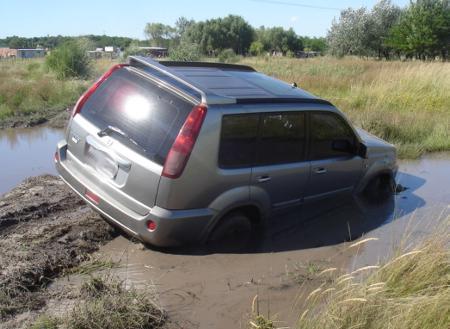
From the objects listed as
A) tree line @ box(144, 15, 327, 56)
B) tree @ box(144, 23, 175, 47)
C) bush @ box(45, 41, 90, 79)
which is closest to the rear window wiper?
bush @ box(45, 41, 90, 79)

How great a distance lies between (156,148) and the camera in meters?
4.72

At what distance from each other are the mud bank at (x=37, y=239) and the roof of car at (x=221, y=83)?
5.96 feet

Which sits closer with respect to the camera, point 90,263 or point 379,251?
point 90,263

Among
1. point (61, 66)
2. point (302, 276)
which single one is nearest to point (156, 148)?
point (302, 276)

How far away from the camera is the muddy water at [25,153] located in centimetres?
838

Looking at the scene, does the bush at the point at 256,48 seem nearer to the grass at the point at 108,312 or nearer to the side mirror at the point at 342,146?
the side mirror at the point at 342,146

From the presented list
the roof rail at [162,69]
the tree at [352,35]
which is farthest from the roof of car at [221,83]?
the tree at [352,35]

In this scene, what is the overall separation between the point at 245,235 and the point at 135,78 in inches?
77.2

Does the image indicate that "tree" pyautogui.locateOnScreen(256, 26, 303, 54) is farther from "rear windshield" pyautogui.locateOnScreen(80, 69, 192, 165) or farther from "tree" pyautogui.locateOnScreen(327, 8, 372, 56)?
"rear windshield" pyautogui.locateOnScreen(80, 69, 192, 165)

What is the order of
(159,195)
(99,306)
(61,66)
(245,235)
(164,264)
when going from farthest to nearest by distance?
(61,66)
(245,235)
(164,264)
(159,195)
(99,306)

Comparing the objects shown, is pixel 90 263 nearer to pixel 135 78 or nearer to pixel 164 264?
pixel 164 264

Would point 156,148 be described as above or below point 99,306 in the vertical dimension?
above

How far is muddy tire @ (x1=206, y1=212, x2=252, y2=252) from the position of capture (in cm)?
518

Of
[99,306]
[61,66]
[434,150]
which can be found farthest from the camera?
[61,66]
